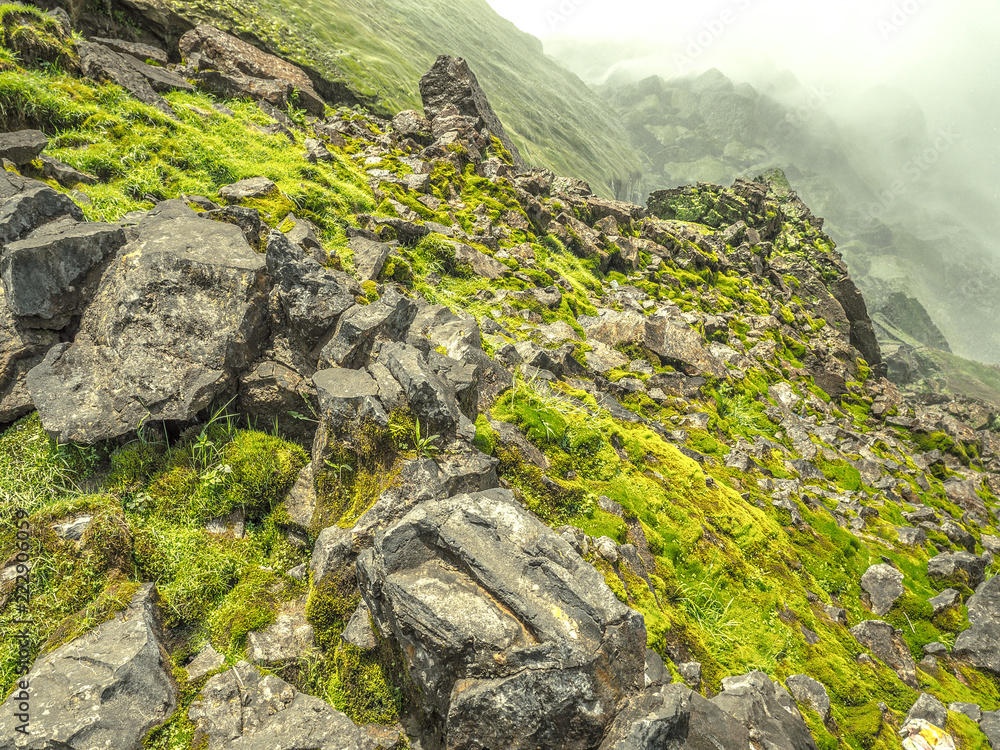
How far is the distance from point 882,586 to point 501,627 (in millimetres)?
8473

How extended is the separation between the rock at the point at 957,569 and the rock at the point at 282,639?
11538 millimetres

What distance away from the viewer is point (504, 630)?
3523 millimetres

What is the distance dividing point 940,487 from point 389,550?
17992 mm

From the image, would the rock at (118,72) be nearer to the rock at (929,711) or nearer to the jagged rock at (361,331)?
the jagged rock at (361,331)

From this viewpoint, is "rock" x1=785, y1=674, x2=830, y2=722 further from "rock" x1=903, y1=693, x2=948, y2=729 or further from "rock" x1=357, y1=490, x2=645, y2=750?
"rock" x1=357, y1=490, x2=645, y2=750

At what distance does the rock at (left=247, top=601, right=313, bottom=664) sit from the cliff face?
1.1 inches

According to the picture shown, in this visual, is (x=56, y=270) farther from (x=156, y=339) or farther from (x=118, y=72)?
(x=118, y=72)

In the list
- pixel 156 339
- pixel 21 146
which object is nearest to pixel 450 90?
pixel 21 146

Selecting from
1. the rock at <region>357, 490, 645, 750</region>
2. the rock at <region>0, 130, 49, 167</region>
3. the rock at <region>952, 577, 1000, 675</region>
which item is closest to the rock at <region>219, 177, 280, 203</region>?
the rock at <region>0, 130, 49, 167</region>

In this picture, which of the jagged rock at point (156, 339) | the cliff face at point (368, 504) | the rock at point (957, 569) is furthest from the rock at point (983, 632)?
the jagged rock at point (156, 339)

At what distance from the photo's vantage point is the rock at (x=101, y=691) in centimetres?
307

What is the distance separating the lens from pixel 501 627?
139 inches

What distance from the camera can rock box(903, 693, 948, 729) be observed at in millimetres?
5910

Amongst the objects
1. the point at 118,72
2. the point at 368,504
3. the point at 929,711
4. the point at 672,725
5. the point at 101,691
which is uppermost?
the point at 929,711
